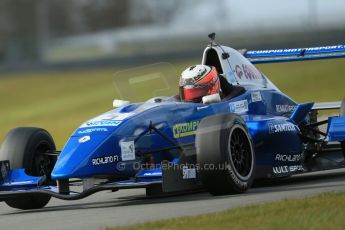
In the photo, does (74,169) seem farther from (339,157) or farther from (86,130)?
(339,157)

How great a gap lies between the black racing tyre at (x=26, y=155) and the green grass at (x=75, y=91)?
11174mm

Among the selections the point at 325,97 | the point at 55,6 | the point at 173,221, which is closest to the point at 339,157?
the point at 173,221

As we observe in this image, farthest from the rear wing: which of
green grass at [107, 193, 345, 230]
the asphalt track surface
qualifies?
green grass at [107, 193, 345, 230]

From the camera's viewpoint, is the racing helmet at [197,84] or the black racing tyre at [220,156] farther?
the racing helmet at [197,84]

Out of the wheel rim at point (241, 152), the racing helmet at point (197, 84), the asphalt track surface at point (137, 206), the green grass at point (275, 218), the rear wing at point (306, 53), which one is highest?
the rear wing at point (306, 53)

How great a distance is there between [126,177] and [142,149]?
406 millimetres

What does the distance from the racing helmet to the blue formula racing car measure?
0.02 meters

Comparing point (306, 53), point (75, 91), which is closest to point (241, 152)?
point (306, 53)

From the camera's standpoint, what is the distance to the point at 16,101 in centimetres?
4491

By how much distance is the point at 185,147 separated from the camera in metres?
10.7

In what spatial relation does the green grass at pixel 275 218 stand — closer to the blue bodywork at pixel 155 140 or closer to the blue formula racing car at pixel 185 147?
the blue formula racing car at pixel 185 147

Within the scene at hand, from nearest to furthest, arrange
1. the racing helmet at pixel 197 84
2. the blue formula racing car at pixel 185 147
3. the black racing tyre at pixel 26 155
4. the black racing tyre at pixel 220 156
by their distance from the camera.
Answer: the black racing tyre at pixel 220 156
the blue formula racing car at pixel 185 147
the black racing tyre at pixel 26 155
the racing helmet at pixel 197 84

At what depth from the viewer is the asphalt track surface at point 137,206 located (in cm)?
890

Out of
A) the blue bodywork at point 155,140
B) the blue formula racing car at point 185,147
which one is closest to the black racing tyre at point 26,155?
the blue formula racing car at point 185,147
